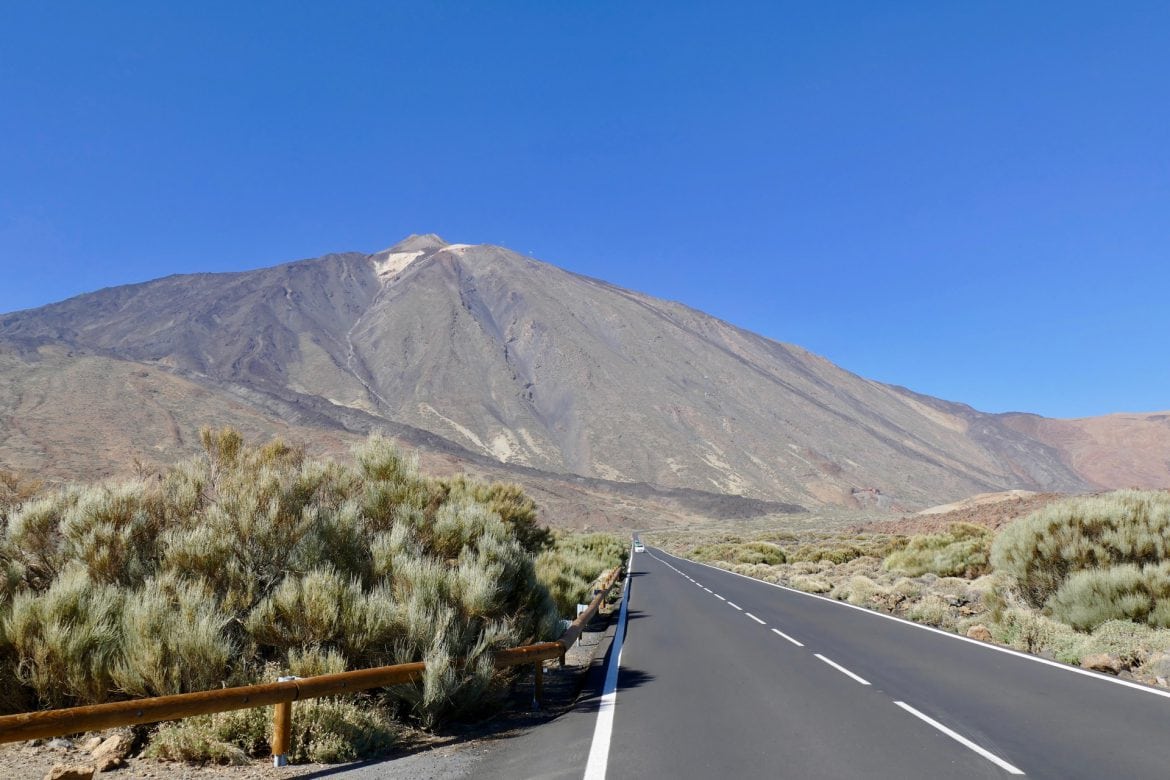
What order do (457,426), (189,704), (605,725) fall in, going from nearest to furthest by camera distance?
(189,704)
(605,725)
(457,426)

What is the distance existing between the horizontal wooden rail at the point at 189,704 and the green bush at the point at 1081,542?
1215cm

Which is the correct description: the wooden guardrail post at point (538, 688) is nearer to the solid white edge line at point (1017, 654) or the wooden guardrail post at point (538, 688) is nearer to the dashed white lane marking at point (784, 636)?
the dashed white lane marking at point (784, 636)

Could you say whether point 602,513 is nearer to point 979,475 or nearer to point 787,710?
point 787,710

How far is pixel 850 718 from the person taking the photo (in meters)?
7.07

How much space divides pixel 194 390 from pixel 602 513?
49.8 meters

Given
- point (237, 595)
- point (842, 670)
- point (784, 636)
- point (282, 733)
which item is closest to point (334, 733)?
point (282, 733)

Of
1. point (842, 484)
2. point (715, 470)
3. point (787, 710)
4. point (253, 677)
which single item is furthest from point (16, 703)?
point (842, 484)

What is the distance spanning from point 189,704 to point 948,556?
76.7 feet

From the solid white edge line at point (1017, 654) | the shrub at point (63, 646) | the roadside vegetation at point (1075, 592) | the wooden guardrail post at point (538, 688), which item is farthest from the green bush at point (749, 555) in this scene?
the shrub at point (63, 646)

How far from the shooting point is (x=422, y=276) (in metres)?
182

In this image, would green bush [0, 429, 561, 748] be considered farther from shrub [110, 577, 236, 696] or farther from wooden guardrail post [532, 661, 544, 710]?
wooden guardrail post [532, 661, 544, 710]

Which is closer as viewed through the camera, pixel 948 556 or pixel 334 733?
pixel 334 733

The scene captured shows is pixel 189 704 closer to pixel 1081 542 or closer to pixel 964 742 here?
pixel 964 742

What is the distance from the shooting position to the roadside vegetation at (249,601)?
18.9 ft
